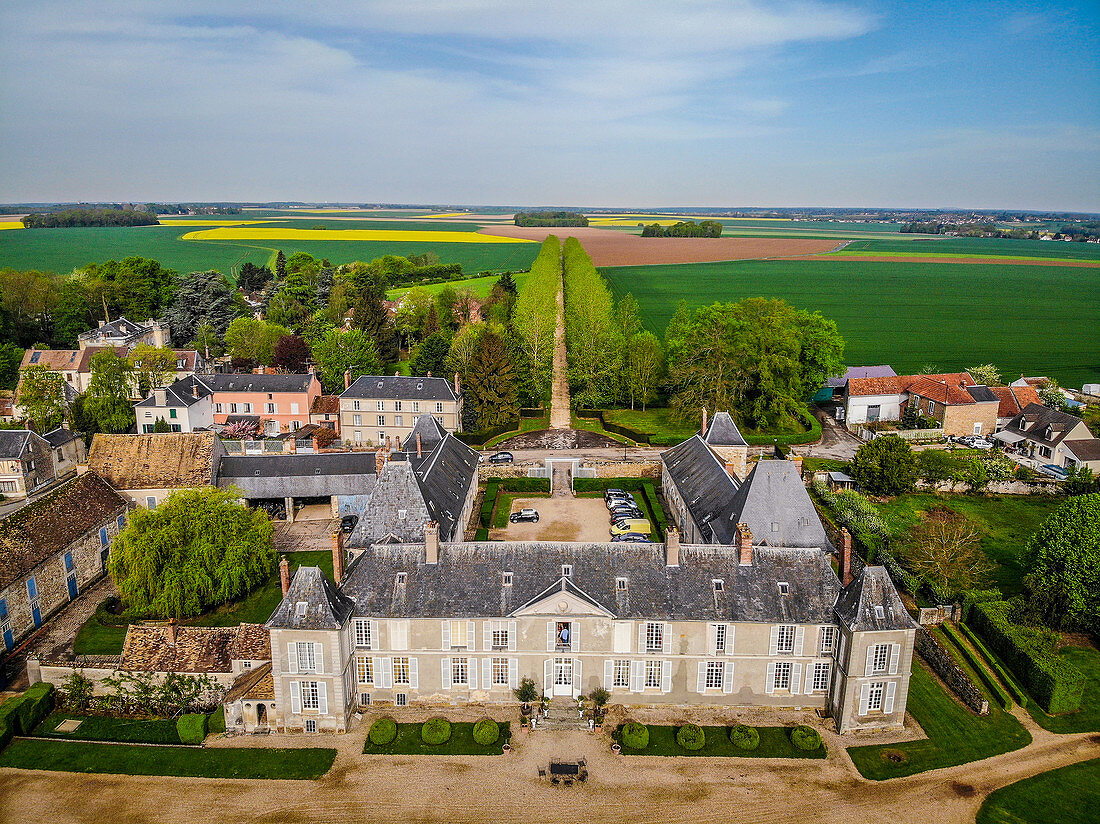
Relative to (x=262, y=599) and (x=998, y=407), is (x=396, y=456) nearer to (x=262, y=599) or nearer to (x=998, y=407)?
(x=262, y=599)

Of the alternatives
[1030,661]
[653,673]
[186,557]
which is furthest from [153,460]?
[1030,661]

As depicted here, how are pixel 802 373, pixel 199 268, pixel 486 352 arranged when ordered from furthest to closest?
pixel 199 268 → pixel 802 373 → pixel 486 352

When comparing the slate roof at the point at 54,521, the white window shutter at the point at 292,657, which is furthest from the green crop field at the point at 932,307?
the white window shutter at the point at 292,657

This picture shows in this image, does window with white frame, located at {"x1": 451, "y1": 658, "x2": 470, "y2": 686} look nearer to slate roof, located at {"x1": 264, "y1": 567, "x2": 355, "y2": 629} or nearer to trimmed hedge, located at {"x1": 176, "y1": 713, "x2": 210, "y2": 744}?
slate roof, located at {"x1": 264, "y1": 567, "x2": 355, "y2": 629}

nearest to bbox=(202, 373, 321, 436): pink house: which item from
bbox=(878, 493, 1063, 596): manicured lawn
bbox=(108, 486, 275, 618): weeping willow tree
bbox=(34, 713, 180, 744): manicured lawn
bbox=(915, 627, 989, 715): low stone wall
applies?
bbox=(108, 486, 275, 618): weeping willow tree

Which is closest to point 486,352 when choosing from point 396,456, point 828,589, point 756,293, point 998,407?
point 396,456

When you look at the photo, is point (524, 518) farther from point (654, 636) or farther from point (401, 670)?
point (654, 636)

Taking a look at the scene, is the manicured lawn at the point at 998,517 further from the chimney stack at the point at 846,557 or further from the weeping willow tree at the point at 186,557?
the weeping willow tree at the point at 186,557
